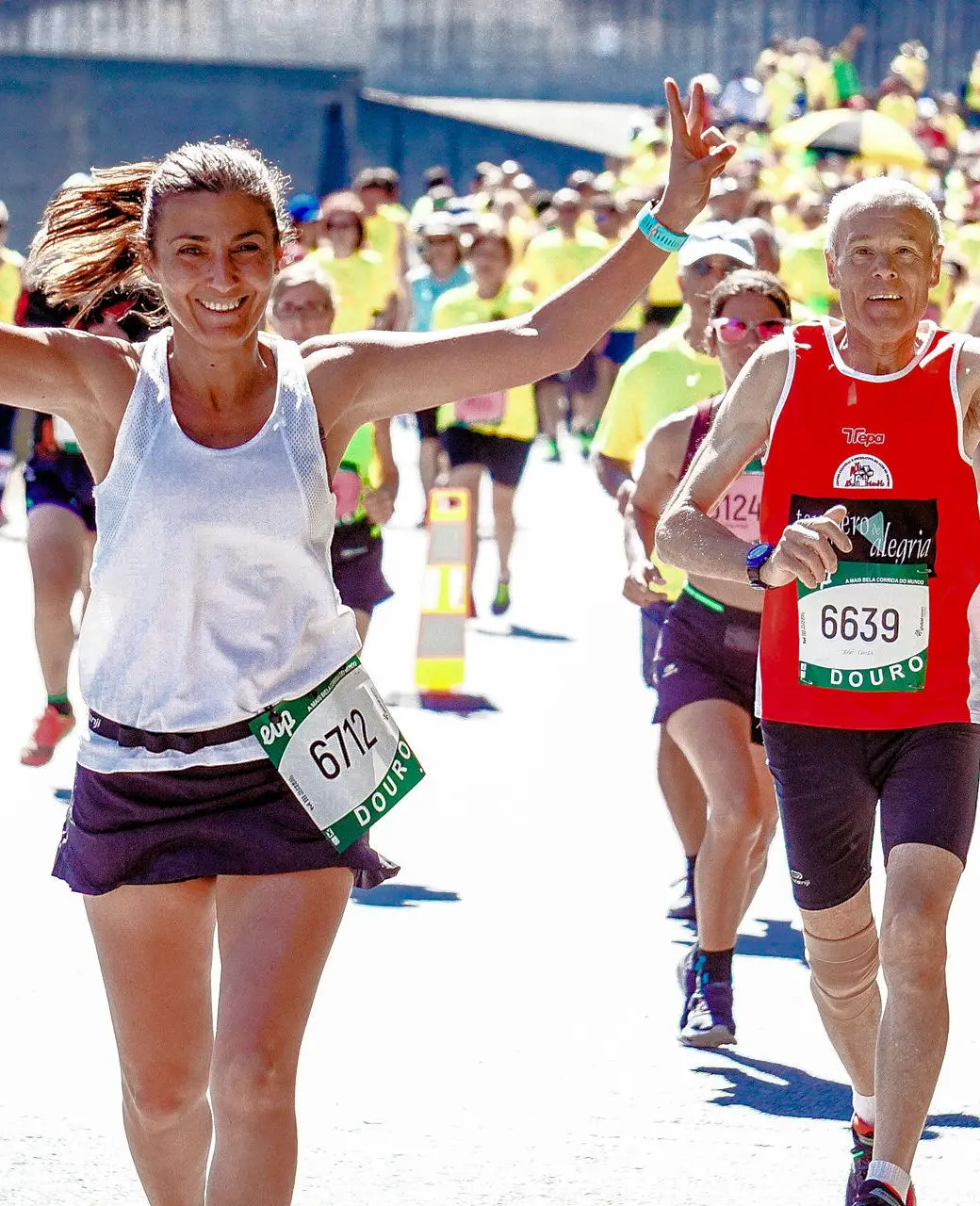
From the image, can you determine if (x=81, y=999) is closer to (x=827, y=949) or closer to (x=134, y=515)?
(x=827, y=949)

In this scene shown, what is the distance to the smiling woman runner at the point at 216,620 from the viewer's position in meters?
3.71

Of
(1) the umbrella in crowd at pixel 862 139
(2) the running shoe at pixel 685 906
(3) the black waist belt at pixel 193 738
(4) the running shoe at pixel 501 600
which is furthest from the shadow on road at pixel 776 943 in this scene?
(1) the umbrella in crowd at pixel 862 139

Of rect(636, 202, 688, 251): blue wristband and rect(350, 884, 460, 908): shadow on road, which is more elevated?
rect(636, 202, 688, 251): blue wristband

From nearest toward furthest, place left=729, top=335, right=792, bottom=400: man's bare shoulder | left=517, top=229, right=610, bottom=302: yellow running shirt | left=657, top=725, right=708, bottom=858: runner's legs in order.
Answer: left=729, top=335, right=792, bottom=400: man's bare shoulder, left=657, top=725, right=708, bottom=858: runner's legs, left=517, top=229, right=610, bottom=302: yellow running shirt

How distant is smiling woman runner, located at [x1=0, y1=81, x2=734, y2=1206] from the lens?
3.71m

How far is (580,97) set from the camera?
3506cm

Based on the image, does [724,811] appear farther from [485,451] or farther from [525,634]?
[485,451]

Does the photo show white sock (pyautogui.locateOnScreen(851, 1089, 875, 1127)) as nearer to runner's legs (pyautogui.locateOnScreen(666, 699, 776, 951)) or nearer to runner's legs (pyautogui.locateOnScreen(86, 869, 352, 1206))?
runner's legs (pyautogui.locateOnScreen(666, 699, 776, 951))

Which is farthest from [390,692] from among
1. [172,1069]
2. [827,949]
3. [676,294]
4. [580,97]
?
[580,97]

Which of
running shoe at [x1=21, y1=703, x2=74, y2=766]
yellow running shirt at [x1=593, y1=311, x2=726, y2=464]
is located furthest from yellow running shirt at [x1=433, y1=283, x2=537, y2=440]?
yellow running shirt at [x1=593, y1=311, x2=726, y2=464]

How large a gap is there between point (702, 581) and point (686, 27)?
30.3 meters

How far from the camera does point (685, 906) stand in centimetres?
721

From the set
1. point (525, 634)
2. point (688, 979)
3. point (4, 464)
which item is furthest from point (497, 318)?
point (688, 979)

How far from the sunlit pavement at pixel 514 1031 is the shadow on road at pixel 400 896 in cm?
1
